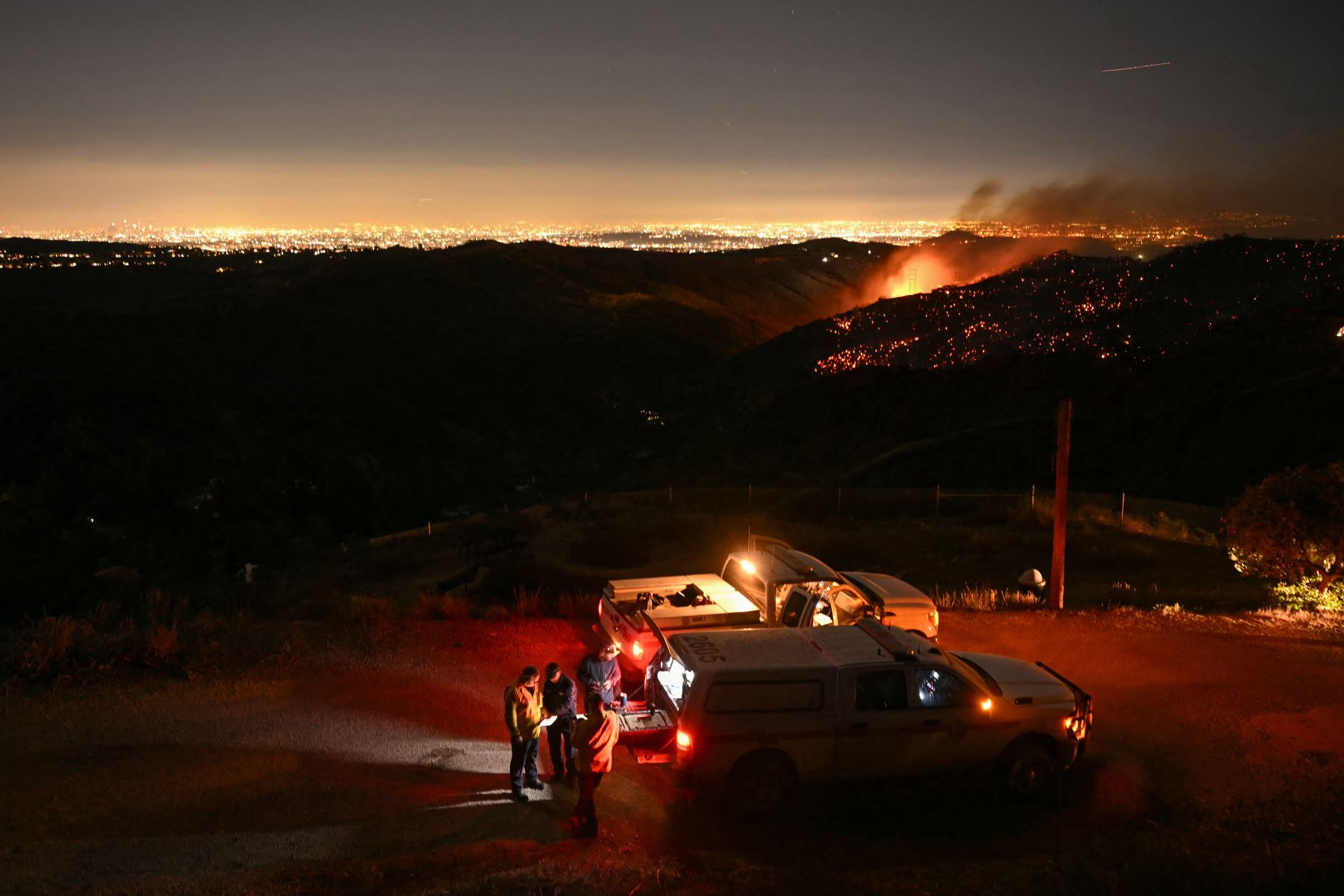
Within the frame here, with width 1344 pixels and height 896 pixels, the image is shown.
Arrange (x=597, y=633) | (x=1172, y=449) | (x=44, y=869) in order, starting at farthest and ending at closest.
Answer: (x=1172, y=449)
(x=597, y=633)
(x=44, y=869)

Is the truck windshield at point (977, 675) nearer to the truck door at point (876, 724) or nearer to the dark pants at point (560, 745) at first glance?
the truck door at point (876, 724)

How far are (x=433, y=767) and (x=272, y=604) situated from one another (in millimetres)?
7450

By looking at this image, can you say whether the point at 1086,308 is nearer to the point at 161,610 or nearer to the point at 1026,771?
the point at 1026,771

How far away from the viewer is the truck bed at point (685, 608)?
11.5 meters

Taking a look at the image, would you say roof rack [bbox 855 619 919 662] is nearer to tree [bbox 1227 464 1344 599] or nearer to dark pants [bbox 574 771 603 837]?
dark pants [bbox 574 771 603 837]

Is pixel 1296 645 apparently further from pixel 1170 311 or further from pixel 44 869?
pixel 1170 311

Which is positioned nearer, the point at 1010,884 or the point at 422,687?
the point at 1010,884

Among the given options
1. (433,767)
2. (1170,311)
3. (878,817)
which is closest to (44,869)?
(433,767)

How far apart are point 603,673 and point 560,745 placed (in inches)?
30.8

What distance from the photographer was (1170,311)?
58.8 metres

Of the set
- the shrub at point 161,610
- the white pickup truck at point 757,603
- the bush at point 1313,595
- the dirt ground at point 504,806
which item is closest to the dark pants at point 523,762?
the dirt ground at point 504,806

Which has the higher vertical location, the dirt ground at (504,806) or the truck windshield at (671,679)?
the truck windshield at (671,679)

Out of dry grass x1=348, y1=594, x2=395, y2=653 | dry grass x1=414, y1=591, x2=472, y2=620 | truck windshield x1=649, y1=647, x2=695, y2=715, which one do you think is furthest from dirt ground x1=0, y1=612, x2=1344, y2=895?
dry grass x1=414, y1=591, x2=472, y2=620

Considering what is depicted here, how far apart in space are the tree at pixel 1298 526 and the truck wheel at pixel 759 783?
11390 mm
